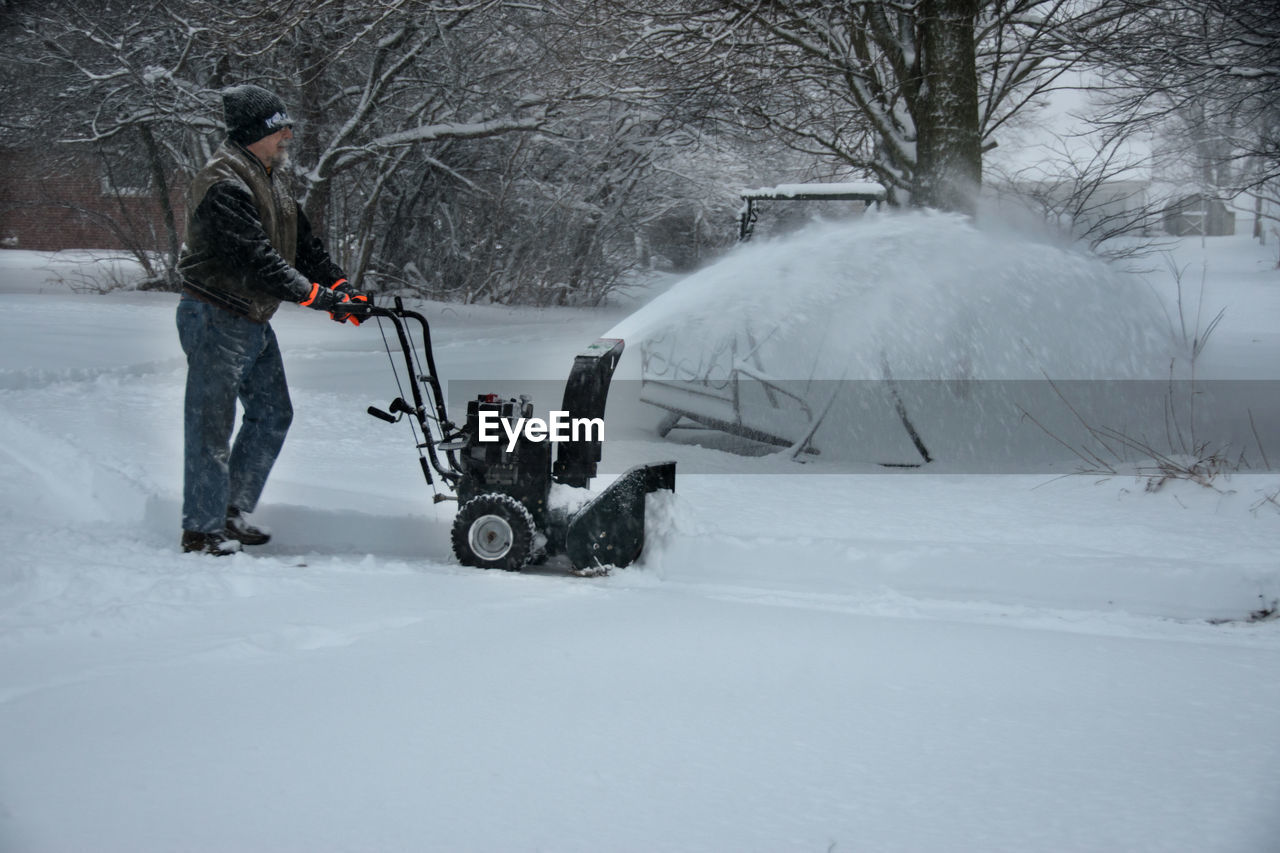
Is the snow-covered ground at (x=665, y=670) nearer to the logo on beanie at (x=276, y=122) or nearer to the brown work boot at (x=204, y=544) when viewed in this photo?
the brown work boot at (x=204, y=544)

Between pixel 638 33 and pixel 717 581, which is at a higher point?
pixel 638 33

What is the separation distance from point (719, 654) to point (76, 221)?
2756 cm


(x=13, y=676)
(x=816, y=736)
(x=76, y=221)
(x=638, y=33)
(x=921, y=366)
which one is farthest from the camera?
(x=76, y=221)

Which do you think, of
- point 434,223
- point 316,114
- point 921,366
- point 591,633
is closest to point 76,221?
point 434,223

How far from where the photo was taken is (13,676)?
2588 millimetres

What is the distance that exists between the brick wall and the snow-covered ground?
14.1 meters

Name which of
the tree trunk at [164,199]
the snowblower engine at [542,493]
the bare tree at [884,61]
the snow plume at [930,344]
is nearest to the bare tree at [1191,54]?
the bare tree at [884,61]

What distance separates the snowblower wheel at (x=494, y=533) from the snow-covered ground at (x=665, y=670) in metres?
0.10

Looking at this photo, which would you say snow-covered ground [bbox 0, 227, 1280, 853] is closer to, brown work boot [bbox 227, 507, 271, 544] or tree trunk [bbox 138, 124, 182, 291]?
brown work boot [bbox 227, 507, 271, 544]

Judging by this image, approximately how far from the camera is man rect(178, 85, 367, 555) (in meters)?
3.82

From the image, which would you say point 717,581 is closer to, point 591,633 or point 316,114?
point 591,633

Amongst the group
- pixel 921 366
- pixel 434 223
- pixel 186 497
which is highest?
pixel 434 223

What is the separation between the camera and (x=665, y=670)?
271 centimetres

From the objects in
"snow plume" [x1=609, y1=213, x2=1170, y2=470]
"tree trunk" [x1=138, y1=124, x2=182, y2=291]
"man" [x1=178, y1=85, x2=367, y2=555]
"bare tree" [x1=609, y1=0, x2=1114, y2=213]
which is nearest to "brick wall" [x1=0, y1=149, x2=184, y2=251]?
"tree trunk" [x1=138, y1=124, x2=182, y2=291]
